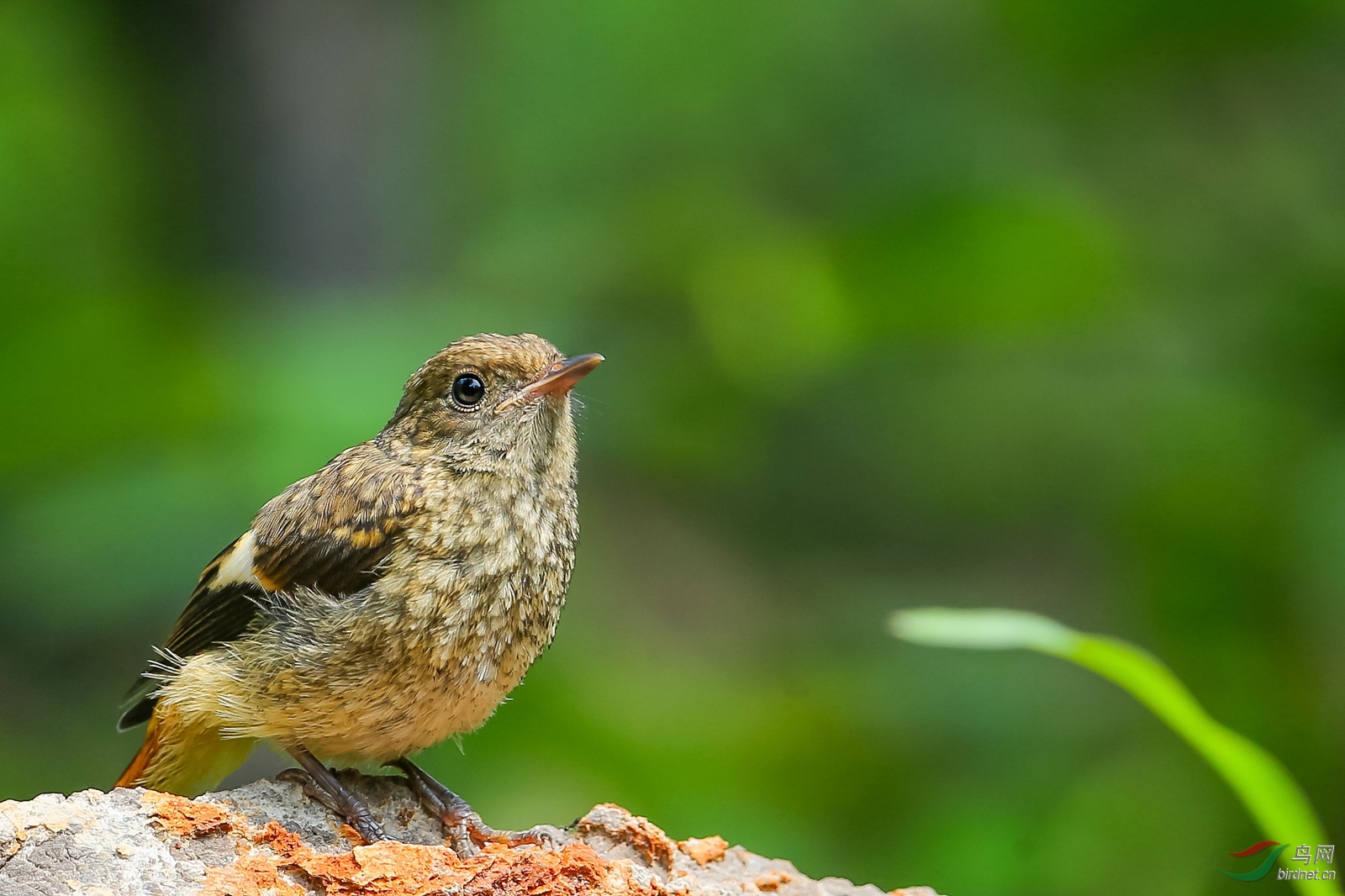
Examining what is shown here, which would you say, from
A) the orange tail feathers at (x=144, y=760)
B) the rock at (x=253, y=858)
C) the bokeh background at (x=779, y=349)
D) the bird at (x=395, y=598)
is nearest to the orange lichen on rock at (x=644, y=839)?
the rock at (x=253, y=858)

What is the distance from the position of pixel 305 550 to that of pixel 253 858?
83cm

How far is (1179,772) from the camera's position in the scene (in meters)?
4.36

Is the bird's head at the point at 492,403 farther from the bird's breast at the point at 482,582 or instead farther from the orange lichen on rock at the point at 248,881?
the orange lichen on rock at the point at 248,881

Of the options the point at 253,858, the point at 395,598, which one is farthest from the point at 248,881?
the point at 395,598

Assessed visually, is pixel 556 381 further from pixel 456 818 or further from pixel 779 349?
pixel 779 349

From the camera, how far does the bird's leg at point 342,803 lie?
8.88 feet

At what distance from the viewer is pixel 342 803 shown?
107 inches

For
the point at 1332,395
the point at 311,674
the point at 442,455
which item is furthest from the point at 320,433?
the point at 1332,395

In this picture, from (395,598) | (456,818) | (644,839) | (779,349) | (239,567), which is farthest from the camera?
(779,349)

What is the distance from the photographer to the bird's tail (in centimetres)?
303

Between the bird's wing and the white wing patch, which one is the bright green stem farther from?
the white wing patch

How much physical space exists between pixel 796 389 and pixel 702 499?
140 centimetres

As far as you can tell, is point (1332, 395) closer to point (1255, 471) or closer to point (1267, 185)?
point (1255, 471)

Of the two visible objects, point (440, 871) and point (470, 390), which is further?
point (470, 390)
